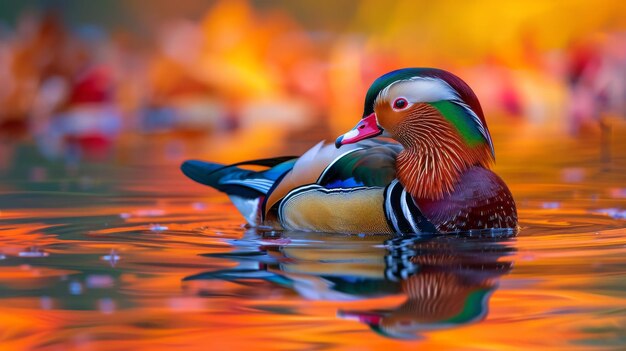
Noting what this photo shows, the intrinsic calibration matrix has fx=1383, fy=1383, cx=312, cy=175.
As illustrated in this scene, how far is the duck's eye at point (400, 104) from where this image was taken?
5.32 metres

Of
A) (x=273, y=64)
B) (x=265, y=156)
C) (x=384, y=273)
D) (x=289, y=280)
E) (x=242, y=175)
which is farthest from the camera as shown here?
(x=273, y=64)

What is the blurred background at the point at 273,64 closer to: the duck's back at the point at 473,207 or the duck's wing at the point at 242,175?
the duck's wing at the point at 242,175

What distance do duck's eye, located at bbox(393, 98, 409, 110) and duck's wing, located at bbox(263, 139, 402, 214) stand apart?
0.18 m

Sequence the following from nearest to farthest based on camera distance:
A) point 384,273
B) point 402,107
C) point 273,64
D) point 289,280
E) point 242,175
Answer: point 289,280, point 384,273, point 402,107, point 242,175, point 273,64

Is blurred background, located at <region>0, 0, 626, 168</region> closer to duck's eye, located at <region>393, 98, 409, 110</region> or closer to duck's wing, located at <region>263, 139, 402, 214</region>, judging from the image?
duck's wing, located at <region>263, 139, 402, 214</region>

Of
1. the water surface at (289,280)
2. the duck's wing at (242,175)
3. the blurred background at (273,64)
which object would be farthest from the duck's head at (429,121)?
the blurred background at (273,64)

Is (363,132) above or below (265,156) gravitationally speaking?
below

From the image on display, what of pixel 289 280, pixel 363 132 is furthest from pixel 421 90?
pixel 289 280

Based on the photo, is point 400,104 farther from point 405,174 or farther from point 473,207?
point 473,207

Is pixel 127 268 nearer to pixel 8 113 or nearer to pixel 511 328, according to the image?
pixel 511 328

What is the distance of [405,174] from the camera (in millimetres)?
5191

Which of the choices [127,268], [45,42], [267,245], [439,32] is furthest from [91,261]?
[439,32]

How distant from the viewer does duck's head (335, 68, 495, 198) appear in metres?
5.26

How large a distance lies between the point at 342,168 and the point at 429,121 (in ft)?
1.32
